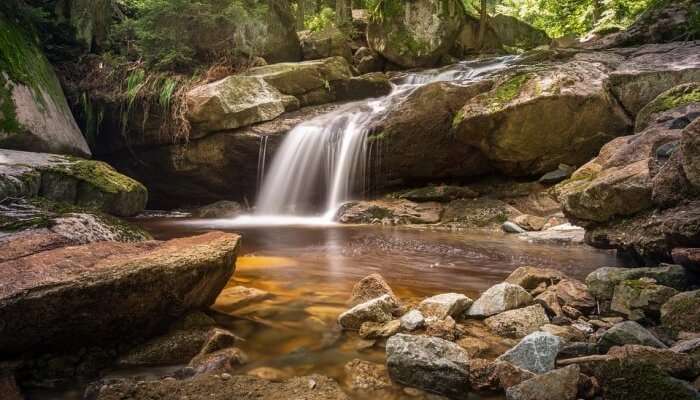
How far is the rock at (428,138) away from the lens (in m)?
10.4

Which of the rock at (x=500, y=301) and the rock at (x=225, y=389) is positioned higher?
the rock at (x=500, y=301)

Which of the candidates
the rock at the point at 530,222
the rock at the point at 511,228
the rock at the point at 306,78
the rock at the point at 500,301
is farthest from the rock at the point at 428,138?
the rock at the point at 500,301

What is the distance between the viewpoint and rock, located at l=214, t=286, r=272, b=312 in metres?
3.83

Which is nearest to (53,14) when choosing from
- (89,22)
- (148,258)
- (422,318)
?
(89,22)

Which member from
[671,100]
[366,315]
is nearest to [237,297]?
[366,315]

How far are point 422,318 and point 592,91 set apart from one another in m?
8.01

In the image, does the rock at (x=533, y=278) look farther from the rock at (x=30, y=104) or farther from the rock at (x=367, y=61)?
the rock at (x=367, y=61)

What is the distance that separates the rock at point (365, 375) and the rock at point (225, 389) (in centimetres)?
15

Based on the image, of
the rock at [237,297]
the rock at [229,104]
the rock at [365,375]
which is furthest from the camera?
the rock at [229,104]

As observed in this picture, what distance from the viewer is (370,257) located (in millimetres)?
6359

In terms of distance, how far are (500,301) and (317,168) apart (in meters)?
8.46

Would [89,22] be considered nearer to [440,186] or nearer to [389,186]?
[389,186]

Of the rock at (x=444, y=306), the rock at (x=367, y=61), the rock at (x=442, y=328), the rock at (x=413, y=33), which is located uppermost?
the rock at (x=413, y=33)

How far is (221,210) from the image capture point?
1241cm
